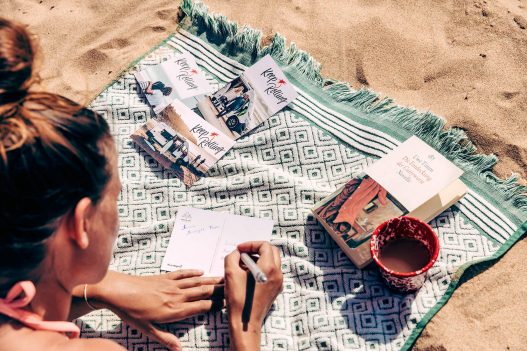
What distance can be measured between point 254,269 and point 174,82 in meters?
1.20

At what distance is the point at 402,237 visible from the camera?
197cm

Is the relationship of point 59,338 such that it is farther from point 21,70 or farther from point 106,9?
point 106,9

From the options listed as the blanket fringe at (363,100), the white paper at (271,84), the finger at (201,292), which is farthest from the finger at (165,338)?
the blanket fringe at (363,100)

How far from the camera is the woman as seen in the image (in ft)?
3.82

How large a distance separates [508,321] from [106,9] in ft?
8.28

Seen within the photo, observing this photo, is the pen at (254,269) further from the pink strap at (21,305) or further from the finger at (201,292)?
the pink strap at (21,305)

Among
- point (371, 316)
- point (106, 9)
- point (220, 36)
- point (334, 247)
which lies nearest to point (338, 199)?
point (334, 247)

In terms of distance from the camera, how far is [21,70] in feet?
3.88

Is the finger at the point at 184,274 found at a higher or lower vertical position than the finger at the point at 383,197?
lower

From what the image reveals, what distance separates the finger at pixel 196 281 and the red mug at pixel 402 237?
1.84 ft

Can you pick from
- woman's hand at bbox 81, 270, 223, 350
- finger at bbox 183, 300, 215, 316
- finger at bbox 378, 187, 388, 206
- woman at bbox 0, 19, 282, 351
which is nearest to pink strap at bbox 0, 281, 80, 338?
woman at bbox 0, 19, 282, 351

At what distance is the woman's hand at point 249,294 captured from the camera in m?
1.83

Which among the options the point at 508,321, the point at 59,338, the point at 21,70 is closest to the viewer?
the point at 21,70

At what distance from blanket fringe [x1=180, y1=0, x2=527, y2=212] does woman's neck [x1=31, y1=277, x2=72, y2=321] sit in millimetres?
1467
